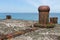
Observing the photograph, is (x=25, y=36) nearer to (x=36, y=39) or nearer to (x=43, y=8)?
(x=36, y=39)

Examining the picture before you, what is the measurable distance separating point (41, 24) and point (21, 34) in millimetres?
1388

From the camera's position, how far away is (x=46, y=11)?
593cm

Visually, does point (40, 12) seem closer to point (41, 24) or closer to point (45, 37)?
point (41, 24)

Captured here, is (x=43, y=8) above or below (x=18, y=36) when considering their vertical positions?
above

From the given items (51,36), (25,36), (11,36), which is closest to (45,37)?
(51,36)

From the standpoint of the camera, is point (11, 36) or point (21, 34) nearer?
point (11, 36)

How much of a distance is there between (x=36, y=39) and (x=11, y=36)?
602 mm

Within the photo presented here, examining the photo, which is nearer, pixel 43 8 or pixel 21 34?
pixel 21 34

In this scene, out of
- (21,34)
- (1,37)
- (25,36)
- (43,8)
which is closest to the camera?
(1,37)

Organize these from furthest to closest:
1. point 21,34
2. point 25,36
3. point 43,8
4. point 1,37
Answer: point 43,8
point 21,34
point 25,36
point 1,37

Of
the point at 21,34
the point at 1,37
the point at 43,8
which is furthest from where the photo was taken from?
the point at 43,8

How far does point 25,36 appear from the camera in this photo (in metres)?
4.36

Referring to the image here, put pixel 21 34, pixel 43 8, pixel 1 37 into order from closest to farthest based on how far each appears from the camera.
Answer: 1. pixel 1 37
2. pixel 21 34
3. pixel 43 8

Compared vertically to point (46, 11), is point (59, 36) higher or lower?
lower
